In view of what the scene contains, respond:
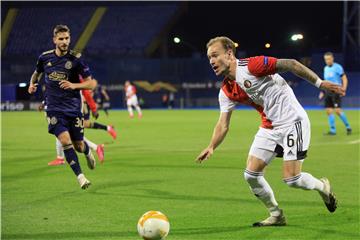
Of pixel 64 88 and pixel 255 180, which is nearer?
pixel 255 180

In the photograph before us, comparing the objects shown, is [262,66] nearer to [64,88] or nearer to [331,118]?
[64,88]

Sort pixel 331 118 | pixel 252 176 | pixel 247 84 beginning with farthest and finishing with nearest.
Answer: pixel 331 118, pixel 252 176, pixel 247 84

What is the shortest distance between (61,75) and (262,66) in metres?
4.51

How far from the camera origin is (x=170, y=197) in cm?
947

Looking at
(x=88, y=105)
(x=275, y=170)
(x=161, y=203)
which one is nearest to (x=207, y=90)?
(x=88, y=105)

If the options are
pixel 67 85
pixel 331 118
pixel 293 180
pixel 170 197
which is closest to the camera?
pixel 293 180

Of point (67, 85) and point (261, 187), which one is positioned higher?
point (67, 85)

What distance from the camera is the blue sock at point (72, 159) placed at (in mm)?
10006

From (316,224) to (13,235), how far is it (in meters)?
3.50

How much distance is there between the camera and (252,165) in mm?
7242

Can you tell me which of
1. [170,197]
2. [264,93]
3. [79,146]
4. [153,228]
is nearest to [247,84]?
[264,93]

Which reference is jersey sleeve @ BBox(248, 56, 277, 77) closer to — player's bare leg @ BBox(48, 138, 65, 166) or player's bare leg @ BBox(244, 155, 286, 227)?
player's bare leg @ BBox(244, 155, 286, 227)

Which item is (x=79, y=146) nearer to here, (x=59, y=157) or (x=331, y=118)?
(x=59, y=157)

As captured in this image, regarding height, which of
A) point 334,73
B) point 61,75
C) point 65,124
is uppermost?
point 334,73
